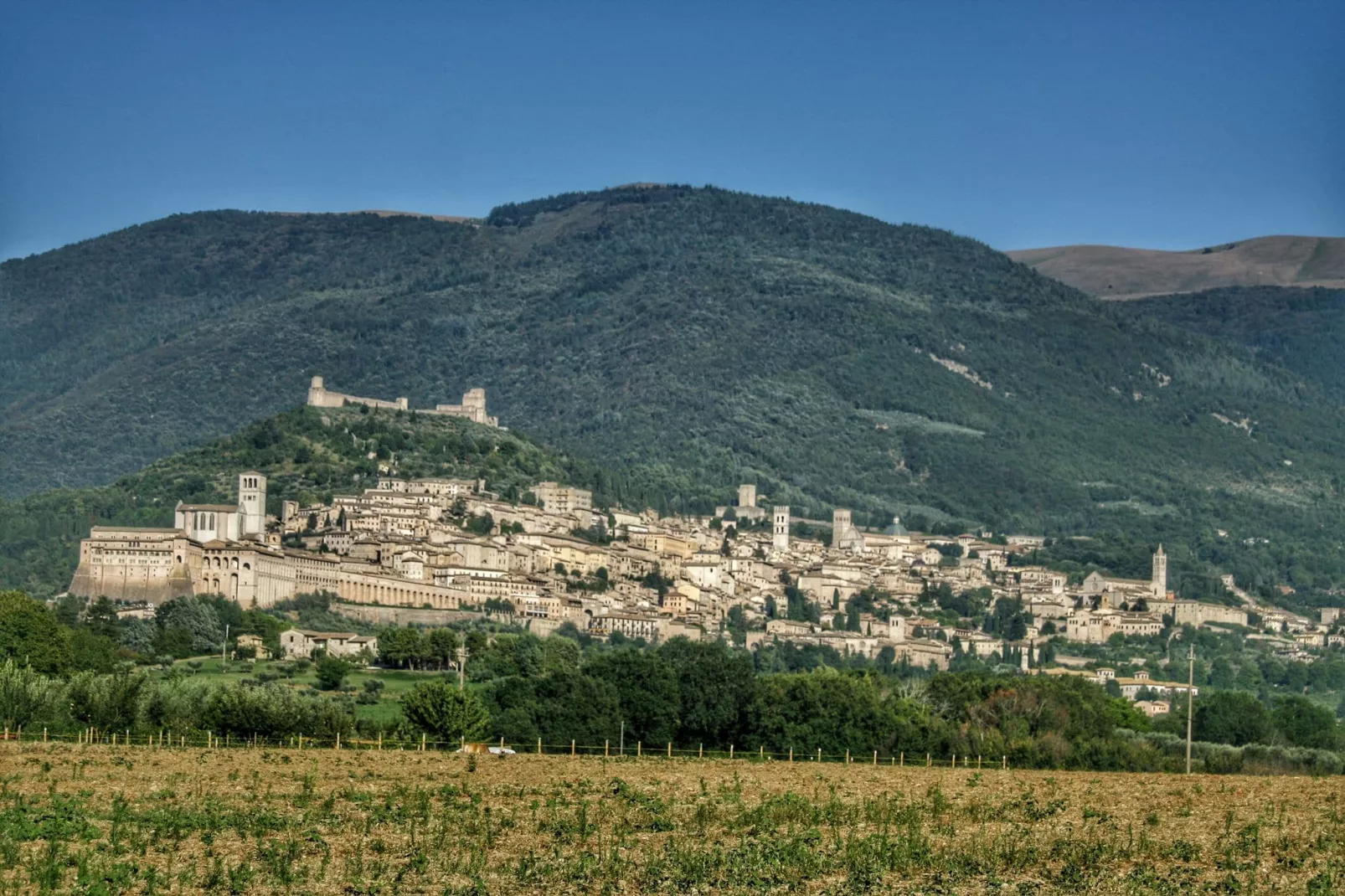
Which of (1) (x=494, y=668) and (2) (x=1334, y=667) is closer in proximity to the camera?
(1) (x=494, y=668)

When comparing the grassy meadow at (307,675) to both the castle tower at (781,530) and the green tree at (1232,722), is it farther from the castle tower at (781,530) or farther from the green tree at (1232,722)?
the castle tower at (781,530)

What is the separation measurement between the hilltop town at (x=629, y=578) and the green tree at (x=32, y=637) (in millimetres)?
22237

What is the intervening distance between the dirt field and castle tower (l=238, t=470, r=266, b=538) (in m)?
93.8

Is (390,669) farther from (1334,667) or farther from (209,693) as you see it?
(1334,667)

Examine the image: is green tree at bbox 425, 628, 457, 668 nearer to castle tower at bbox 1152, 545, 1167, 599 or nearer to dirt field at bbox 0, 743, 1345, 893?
dirt field at bbox 0, 743, 1345, 893

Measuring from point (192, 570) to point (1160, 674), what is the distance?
171 ft

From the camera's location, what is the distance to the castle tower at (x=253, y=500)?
433 feet

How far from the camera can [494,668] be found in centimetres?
8619

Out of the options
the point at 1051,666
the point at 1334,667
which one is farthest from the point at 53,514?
the point at 1334,667

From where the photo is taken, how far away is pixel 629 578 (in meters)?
140

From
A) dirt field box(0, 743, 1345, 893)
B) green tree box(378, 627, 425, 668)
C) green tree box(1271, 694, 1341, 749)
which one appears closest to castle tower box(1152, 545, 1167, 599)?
green tree box(1271, 694, 1341, 749)

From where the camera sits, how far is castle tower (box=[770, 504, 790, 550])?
→ 6777 inches

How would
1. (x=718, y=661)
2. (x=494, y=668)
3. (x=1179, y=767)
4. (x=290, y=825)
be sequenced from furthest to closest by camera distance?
(x=494, y=668)
(x=718, y=661)
(x=1179, y=767)
(x=290, y=825)

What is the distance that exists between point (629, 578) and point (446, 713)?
8415cm
